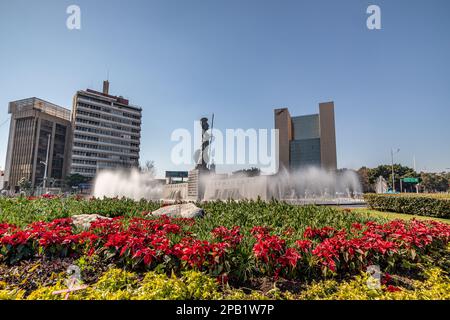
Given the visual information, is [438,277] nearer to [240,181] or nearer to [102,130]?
[240,181]

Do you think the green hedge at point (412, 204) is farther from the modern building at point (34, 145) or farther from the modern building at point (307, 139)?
the modern building at point (34, 145)

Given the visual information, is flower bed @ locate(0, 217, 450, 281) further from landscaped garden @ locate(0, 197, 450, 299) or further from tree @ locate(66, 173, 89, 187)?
tree @ locate(66, 173, 89, 187)

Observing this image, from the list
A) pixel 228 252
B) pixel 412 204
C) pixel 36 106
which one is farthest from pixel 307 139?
pixel 36 106

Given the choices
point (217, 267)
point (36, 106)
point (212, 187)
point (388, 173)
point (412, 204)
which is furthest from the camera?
point (36, 106)

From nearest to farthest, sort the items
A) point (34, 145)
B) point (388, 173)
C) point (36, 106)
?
point (388, 173)
point (34, 145)
point (36, 106)

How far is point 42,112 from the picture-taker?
71562 mm

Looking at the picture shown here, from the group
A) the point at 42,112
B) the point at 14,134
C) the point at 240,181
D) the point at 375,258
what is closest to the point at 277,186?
the point at 240,181

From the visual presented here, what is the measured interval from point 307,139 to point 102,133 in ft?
197

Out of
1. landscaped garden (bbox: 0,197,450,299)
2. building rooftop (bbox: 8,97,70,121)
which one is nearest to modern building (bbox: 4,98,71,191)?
building rooftop (bbox: 8,97,70,121)

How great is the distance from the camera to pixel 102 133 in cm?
7388

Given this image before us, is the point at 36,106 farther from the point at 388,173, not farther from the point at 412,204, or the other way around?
the point at 388,173

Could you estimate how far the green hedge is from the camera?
11773 millimetres

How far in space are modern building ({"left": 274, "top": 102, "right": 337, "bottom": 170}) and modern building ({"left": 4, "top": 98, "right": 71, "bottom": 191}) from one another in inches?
2483

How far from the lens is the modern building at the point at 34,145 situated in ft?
226
